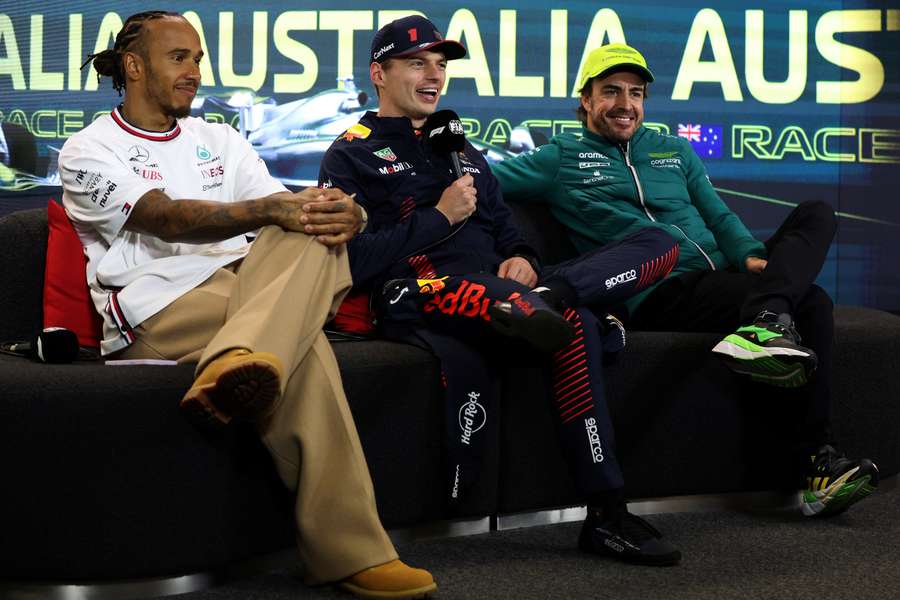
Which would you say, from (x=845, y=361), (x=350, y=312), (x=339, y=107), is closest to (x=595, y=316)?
(x=350, y=312)

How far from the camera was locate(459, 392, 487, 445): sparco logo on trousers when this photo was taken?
7.59 ft

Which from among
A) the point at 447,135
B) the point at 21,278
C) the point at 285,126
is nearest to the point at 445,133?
the point at 447,135

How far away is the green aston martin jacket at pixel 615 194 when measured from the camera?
9.65 ft

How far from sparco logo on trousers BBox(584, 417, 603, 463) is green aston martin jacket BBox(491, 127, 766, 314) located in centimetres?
75

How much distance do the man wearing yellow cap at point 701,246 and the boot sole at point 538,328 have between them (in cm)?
44

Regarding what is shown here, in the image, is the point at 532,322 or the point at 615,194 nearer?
the point at 532,322

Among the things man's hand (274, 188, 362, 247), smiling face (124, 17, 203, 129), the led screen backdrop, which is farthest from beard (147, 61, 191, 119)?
the led screen backdrop

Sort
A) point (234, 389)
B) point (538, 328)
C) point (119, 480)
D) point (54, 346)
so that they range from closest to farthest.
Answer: point (234, 389)
point (119, 480)
point (54, 346)
point (538, 328)

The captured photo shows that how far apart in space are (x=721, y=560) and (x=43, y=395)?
1347 millimetres

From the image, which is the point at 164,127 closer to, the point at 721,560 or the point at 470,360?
the point at 470,360

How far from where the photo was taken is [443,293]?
2.34 meters

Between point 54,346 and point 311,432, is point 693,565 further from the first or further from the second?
point 54,346

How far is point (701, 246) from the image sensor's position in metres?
2.96

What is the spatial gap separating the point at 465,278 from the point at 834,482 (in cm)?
96
